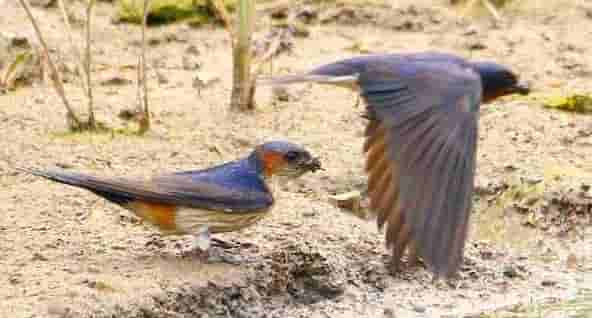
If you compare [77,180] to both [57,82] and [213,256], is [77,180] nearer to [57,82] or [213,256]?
[213,256]

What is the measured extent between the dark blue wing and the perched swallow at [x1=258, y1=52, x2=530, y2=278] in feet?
1.26

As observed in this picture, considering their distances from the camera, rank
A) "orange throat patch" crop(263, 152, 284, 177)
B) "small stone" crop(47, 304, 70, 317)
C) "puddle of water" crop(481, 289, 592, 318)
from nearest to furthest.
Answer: "small stone" crop(47, 304, 70, 317) → "orange throat patch" crop(263, 152, 284, 177) → "puddle of water" crop(481, 289, 592, 318)

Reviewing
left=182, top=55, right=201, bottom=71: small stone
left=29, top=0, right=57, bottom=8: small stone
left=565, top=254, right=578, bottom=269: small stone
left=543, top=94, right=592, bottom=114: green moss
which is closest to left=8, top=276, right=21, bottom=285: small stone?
left=565, top=254, right=578, bottom=269: small stone

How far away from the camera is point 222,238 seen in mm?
5238

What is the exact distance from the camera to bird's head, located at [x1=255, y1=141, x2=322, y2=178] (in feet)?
16.4

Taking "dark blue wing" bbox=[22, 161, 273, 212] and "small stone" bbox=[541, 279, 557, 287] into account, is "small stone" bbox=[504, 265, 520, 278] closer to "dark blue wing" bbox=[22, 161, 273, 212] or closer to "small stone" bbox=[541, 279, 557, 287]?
"small stone" bbox=[541, 279, 557, 287]

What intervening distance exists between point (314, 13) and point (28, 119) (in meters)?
2.75

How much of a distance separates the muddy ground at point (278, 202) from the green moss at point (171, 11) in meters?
0.19

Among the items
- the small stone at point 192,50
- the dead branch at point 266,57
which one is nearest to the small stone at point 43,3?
the small stone at point 192,50

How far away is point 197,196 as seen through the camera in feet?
15.6

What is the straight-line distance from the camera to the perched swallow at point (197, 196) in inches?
185

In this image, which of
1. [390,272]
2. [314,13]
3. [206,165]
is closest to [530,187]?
[390,272]

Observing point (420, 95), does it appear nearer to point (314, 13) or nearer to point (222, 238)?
point (222, 238)

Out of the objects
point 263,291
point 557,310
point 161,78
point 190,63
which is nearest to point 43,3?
point 190,63
